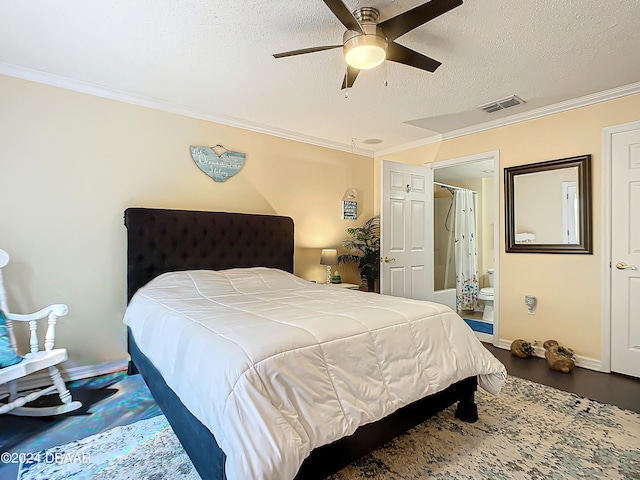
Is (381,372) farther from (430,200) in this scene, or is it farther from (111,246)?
(430,200)

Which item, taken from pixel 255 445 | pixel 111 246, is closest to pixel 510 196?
pixel 255 445

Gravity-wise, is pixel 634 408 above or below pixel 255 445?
below

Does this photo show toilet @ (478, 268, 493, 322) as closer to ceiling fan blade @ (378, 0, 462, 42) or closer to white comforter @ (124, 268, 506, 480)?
white comforter @ (124, 268, 506, 480)

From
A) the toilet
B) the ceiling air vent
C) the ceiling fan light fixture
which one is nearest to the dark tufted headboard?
the ceiling fan light fixture

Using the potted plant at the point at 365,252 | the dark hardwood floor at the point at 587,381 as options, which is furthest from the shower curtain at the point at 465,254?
the dark hardwood floor at the point at 587,381

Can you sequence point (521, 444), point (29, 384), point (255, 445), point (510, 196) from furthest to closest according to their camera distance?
1. point (510, 196)
2. point (29, 384)
3. point (521, 444)
4. point (255, 445)

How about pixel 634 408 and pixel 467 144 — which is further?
pixel 467 144

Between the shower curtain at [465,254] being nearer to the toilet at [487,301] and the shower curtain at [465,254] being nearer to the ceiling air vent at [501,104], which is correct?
the toilet at [487,301]

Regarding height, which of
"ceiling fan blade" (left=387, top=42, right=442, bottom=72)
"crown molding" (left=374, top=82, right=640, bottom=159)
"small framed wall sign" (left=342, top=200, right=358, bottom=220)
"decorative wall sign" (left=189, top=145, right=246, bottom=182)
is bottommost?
"small framed wall sign" (left=342, top=200, right=358, bottom=220)

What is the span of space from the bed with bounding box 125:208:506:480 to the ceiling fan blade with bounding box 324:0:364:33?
1.52 meters

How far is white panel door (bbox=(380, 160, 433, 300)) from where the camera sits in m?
3.91

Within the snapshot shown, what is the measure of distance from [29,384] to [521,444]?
3447mm

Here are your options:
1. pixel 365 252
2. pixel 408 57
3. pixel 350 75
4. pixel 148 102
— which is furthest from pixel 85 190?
pixel 365 252

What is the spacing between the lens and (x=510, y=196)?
372cm
